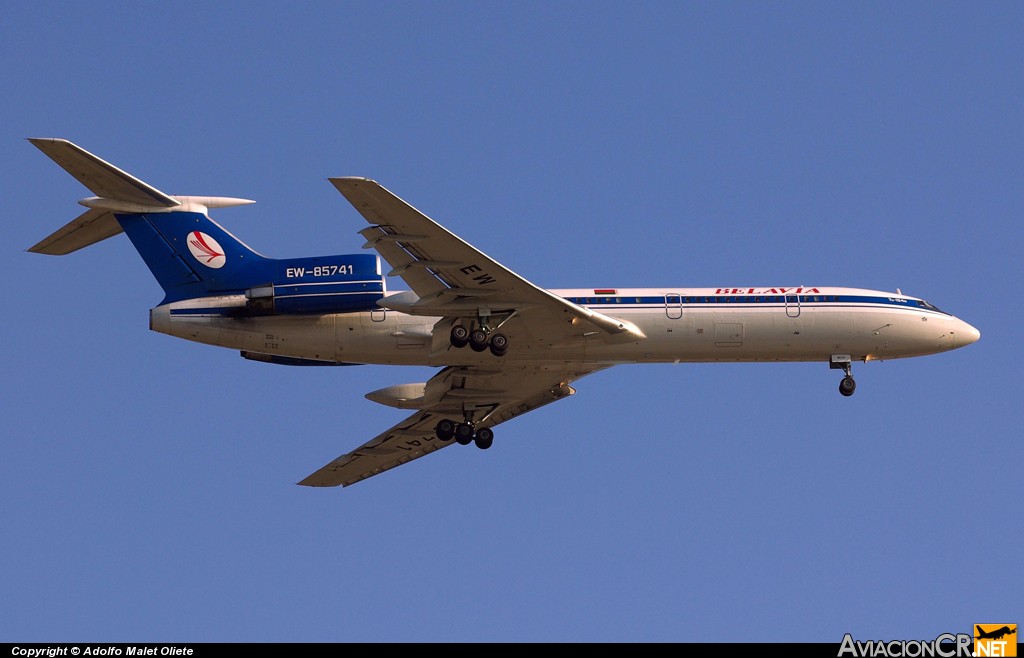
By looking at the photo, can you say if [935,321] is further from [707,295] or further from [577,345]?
[577,345]

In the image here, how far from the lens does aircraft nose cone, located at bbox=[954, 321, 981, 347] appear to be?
125ft

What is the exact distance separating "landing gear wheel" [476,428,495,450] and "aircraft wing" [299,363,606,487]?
699mm

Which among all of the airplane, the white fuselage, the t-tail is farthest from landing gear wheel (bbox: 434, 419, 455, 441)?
the t-tail

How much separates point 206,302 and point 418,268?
219 inches

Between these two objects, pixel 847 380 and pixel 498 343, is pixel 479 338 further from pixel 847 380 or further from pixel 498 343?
pixel 847 380

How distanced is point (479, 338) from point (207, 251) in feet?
23.8

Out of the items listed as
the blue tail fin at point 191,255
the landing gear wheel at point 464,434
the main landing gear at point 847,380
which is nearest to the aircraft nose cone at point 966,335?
the main landing gear at point 847,380

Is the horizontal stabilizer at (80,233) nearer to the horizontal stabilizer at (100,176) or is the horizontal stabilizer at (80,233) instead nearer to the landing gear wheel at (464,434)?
the horizontal stabilizer at (100,176)

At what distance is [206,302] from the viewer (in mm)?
35312

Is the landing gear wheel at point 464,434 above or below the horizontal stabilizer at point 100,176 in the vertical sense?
below

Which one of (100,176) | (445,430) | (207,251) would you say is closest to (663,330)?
(445,430)

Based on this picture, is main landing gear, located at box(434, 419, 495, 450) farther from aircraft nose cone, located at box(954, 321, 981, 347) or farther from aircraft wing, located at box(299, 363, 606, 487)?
aircraft nose cone, located at box(954, 321, 981, 347)

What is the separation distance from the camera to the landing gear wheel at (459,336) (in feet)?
115

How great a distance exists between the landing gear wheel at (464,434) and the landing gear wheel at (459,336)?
4.58 meters
